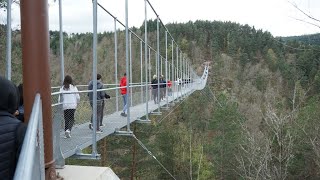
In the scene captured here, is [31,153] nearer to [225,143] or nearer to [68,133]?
[68,133]

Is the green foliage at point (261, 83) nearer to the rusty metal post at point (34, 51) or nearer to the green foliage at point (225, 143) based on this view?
the green foliage at point (225, 143)

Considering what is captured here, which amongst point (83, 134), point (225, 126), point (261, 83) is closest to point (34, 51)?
point (83, 134)

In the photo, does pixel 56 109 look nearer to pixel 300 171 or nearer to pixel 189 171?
pixel 300 171

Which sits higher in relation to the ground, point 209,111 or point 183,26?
point 183,26

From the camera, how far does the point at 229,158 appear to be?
30.4 meters

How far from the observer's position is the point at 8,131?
1714 millimetres

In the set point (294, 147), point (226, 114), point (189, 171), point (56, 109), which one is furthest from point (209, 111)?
point (56, 109)

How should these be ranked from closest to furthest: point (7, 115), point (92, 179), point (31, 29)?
point (7, 115), point (31, 29), point (92, 179)

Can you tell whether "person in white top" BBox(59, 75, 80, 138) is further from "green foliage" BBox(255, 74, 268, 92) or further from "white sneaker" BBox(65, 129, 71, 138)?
"green foliage" BBox(255, 74, 268, 92)

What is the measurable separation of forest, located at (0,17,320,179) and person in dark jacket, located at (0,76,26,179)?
1876 millimetres

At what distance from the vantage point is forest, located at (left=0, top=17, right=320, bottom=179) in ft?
35.1

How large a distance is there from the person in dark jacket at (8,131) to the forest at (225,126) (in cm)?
188

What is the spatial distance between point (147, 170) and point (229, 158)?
26.0 feet

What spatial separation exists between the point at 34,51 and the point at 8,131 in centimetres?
46
